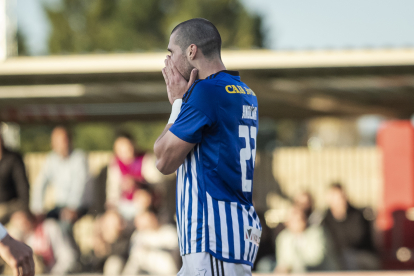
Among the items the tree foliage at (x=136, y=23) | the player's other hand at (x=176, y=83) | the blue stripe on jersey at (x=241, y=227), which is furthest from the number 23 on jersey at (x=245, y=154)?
the tree foliage at (x=136, y=23)

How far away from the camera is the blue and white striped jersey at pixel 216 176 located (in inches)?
105

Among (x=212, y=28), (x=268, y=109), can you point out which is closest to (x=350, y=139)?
(x=268, y=109)

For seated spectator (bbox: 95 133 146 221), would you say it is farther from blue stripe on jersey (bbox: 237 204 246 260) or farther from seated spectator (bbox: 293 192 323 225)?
blue stripe on jersey (bbox: 237 204 246 260)

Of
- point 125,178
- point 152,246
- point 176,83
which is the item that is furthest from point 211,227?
point 125,178

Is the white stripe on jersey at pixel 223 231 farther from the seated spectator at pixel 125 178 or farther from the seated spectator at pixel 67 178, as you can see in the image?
the seated spectator at pixel 67 178

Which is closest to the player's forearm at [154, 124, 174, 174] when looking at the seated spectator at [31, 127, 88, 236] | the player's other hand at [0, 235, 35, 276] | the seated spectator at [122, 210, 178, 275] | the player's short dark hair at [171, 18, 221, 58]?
the player's short dark hair at [171, 18, 221, 58]

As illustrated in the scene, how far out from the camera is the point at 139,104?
38.2 ft

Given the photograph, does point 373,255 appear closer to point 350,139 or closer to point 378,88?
point 378,88

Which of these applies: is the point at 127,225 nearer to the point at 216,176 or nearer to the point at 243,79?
the point at 243,79

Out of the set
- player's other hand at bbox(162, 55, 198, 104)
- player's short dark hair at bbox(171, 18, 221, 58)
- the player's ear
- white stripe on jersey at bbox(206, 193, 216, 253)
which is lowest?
white stripe on jersey at bbox(206, 193, 216, 253)

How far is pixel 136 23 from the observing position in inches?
1640

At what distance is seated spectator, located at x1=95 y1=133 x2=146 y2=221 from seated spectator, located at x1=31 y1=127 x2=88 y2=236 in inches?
19.9

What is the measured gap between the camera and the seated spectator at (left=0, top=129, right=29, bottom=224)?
25.3 feet

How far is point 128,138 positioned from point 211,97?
16.3 feet
